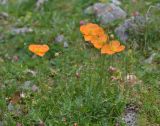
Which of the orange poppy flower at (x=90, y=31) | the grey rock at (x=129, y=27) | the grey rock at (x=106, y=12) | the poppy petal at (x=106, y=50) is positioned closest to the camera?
the poppy petal at (x=106, y=50)

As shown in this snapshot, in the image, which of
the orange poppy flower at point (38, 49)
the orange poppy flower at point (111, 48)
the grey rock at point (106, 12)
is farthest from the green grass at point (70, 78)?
the orange poppy flower at point (38, 49)

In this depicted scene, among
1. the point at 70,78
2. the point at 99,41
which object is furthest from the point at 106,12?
the point at 99,41

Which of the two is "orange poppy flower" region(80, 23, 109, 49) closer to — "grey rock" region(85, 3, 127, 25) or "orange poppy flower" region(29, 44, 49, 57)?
"orange poppy flower" region(29, 44, 49, 57)

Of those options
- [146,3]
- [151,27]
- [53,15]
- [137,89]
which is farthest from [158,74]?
[53,15]

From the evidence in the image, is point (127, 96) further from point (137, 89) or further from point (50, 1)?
point (50, 1)

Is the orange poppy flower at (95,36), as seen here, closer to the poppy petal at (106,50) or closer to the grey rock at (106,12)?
the poppy petal at (106,50)
